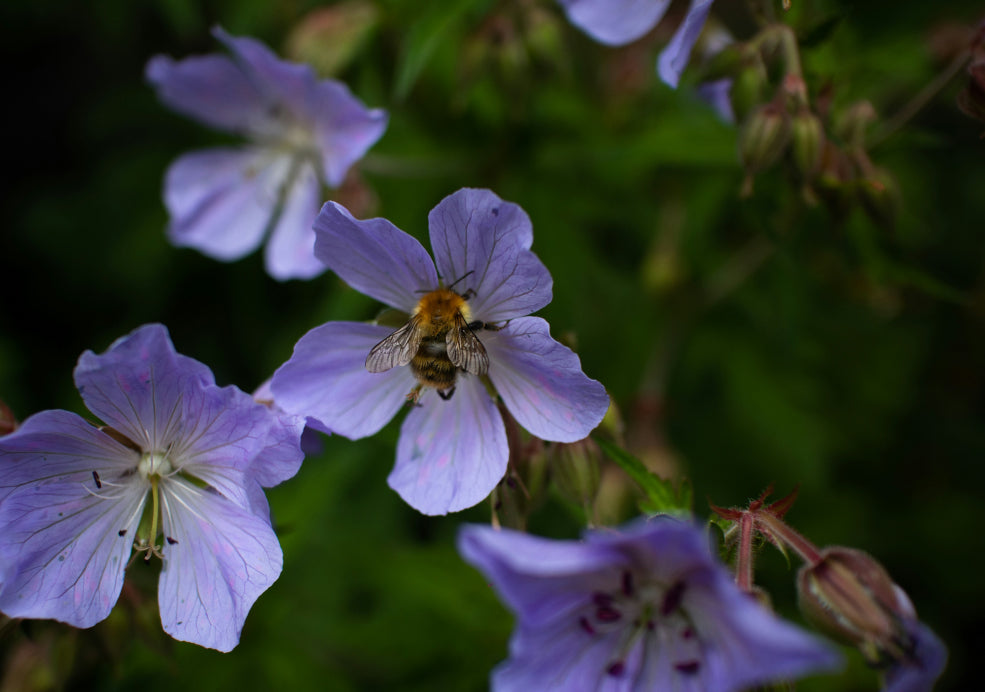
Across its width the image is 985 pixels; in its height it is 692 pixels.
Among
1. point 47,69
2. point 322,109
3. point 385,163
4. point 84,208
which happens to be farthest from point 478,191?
point 47,69

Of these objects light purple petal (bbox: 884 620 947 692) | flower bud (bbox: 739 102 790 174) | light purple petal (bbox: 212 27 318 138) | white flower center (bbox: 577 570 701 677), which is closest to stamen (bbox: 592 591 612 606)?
white flower center (bbox: 577 570 701 677)

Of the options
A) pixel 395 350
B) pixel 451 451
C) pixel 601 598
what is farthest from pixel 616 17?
pixel 601 598

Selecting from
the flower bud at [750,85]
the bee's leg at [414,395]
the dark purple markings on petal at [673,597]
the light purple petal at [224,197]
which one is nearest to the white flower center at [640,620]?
the dark purple markings on petal at [673,597]

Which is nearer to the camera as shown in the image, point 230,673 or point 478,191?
point 478,191

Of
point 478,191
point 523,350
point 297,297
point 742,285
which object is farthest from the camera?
point 297,297

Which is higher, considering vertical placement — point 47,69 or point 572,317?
point 572,317

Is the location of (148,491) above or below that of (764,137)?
below

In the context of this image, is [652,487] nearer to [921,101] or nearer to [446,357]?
[446,357]

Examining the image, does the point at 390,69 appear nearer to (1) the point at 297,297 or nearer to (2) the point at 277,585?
(1) the point at 297,297

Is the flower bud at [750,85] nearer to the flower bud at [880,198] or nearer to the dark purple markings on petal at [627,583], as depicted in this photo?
the flower bud at [880,198]
